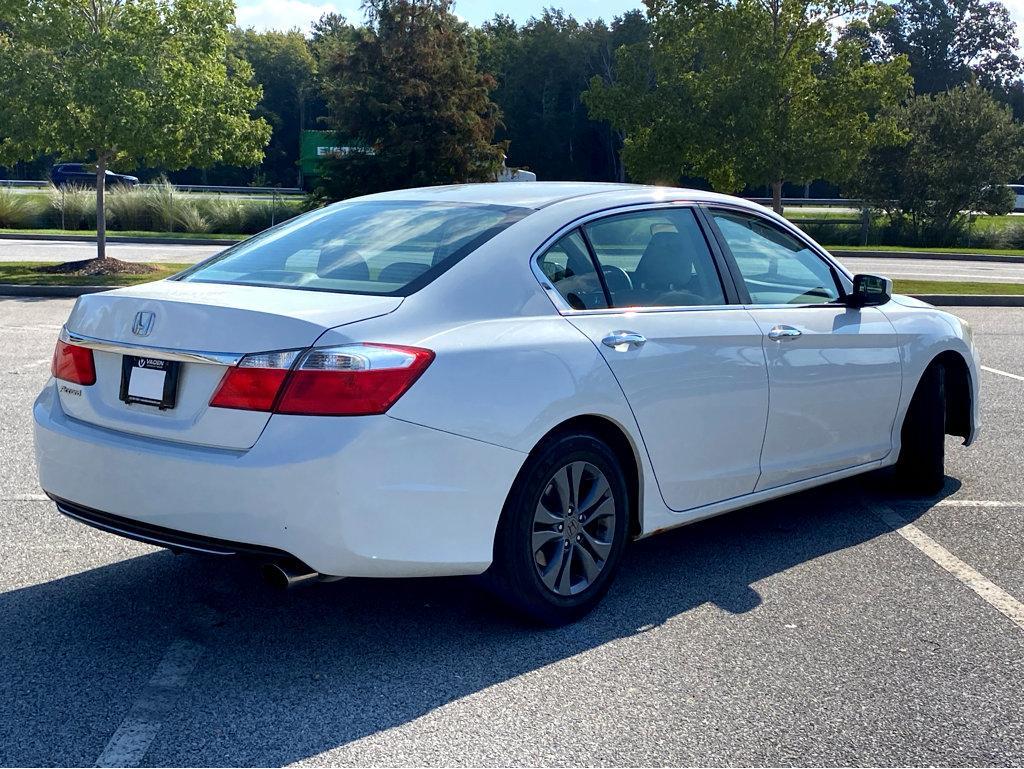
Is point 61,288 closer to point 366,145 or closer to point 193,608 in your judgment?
point 193,608

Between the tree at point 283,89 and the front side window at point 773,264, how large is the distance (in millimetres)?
88339

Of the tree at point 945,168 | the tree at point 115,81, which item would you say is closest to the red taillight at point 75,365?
the tree at point 115,81

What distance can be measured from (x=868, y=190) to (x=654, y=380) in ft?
128

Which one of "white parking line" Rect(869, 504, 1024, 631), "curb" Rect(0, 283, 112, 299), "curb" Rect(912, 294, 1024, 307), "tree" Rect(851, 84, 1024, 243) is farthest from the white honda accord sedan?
"tree" Rect(851, 84, 1024, 243)

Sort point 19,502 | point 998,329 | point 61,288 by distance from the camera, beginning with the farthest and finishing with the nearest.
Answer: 1. point 61,288
2. point 998,329
3. point 19,502

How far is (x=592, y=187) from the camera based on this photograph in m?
5.23

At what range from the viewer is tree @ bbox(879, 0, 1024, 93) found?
102500 millimetres

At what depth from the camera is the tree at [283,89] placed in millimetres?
92750

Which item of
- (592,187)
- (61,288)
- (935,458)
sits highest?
(592,187)

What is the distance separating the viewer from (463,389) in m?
3.88

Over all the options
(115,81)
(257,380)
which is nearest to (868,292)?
(257,380)

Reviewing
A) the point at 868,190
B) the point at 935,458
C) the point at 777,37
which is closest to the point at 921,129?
the point at 868,190

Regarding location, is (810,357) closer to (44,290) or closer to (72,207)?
(44,290)

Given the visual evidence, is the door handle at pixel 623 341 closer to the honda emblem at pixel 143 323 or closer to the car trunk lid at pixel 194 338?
the car trunk lid at pixel 194 338
